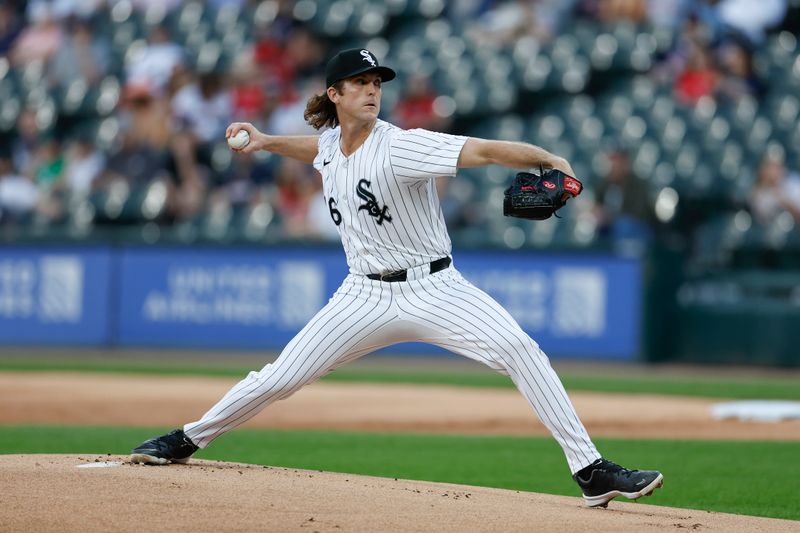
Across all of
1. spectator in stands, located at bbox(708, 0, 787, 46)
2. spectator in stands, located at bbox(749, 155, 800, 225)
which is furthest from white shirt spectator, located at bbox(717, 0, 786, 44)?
spectator in stands, located at bbox(749, 155, 800, 225)

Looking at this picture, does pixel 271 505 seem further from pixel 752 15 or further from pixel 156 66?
pixel 156 66

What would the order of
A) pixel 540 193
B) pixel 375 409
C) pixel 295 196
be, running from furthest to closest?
1. pixel 295 196
2. pixel 375 409
3. pixel 540 193

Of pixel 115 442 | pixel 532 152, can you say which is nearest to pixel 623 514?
pixel 532 152

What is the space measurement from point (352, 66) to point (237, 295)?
9.48 metres

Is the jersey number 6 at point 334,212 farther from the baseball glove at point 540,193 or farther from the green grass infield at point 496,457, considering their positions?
the green grass infield at point 496,457

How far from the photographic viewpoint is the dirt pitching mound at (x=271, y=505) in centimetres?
439

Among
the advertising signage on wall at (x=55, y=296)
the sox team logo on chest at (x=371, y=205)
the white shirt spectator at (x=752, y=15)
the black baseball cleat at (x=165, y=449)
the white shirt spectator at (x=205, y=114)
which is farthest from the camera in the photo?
the white shirt spectator at (x=205, y=114)

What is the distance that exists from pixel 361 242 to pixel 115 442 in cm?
308

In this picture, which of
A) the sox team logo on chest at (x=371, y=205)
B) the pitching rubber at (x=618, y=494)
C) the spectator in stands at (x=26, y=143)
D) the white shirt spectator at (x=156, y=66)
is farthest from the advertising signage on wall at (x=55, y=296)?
the pitching rubber at (x=618, y=494)

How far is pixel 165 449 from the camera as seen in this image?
18.0 ft

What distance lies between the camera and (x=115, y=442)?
25.2 feet

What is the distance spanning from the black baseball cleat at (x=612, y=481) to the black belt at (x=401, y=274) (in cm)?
98

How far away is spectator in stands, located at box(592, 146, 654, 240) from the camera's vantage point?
1313 centimetres

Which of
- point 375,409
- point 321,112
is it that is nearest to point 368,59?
point 321,112
